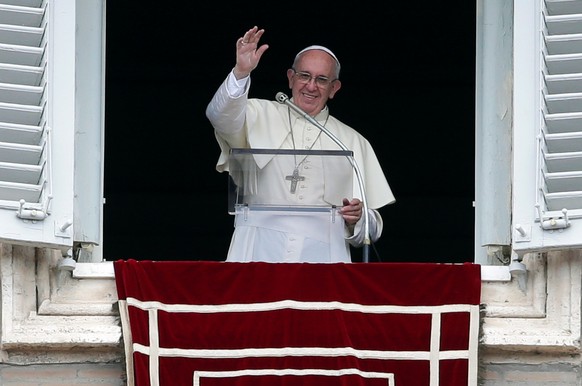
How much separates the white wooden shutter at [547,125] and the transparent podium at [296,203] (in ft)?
2.56

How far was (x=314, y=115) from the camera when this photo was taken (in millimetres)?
7438

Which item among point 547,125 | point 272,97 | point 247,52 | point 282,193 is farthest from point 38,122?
point 272,97

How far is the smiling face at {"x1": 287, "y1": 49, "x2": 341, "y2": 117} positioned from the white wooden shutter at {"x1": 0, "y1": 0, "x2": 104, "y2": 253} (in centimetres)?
106

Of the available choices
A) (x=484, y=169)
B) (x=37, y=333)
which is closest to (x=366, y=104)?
(x=484, y=169)

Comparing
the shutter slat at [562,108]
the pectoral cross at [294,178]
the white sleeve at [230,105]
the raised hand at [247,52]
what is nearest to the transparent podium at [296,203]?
the pectoral cross at [294,178]

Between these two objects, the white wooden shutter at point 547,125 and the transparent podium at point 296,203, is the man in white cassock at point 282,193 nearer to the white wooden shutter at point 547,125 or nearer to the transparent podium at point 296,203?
the transparent podium at point 296,203

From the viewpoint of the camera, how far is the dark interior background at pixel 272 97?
9.69 m

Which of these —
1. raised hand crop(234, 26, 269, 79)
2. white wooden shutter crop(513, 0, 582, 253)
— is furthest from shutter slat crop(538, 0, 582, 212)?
raised hand crop(234, 26, 269, 79)

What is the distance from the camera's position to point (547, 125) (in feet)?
21.3

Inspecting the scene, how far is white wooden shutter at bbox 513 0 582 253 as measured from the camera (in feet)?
21.0

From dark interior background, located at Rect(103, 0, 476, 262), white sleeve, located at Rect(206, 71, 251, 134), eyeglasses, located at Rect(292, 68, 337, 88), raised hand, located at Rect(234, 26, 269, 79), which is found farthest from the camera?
dark interior background, located at Rect(103, 0, 476, 262)

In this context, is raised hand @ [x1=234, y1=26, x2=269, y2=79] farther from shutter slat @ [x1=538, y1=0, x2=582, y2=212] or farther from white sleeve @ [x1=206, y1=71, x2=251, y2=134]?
shutter slat @ [x1=538, y1=0, x2=582, y2=212]

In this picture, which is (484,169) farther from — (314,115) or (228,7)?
(228,7)

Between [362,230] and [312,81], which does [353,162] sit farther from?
[312,81]
